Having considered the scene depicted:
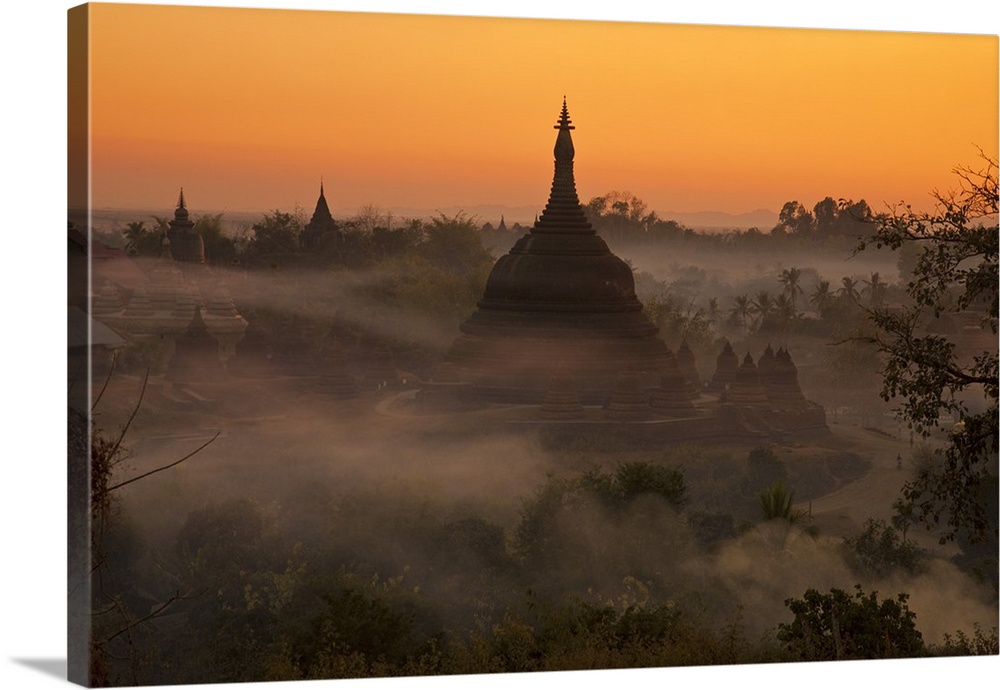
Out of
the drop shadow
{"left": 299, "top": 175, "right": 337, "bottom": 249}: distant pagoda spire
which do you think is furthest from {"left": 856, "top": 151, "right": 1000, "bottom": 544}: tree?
the drop shadow

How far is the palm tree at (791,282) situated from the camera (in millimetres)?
17766

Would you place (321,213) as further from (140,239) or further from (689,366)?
(689,366)

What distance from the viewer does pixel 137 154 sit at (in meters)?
15.8

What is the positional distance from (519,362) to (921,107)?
3975 mm

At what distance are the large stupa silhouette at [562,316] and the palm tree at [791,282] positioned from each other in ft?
3.98

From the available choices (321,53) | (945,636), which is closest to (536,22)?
(321,53)

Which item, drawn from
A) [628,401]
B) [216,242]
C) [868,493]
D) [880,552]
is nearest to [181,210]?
[216,242]

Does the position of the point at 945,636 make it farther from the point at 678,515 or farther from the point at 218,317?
the point at 218,317

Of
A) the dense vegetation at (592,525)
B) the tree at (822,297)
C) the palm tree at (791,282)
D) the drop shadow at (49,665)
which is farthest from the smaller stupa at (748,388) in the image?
the drop shadow at (49,665)

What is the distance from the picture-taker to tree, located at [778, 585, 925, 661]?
17234 millimetres

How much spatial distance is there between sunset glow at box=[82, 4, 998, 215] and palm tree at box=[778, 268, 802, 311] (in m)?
0.57

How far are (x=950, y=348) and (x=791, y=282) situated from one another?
1.37 m

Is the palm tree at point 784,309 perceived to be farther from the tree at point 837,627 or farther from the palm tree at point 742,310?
the tree at point 837,627

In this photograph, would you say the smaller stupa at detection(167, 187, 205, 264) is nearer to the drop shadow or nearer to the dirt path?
the drop shadow
